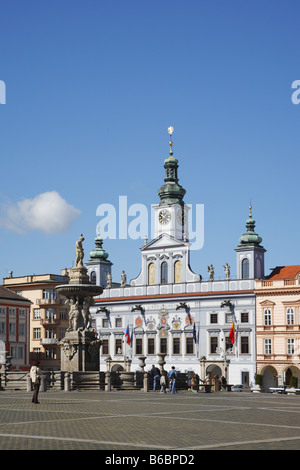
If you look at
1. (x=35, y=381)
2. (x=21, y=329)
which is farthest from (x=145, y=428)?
(x=21, y=329)

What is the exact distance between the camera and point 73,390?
41094 mm

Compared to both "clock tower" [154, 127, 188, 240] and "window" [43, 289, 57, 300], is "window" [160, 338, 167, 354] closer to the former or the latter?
"clock tower" [154, 127, 188, 240]

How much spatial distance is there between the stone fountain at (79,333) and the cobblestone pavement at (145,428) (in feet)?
58.9

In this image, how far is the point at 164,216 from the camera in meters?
87.8

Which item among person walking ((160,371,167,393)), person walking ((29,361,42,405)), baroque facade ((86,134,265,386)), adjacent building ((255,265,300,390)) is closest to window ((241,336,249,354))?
baroque facade ((86,134,265,386))

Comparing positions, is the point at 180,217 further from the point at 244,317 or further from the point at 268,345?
the point at 268,345

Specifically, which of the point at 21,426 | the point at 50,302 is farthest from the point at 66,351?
the point at 50,302

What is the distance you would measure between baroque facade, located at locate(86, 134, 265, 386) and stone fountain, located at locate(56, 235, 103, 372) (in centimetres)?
3010

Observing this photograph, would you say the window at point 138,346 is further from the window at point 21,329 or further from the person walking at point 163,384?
the person walking at point 163,384

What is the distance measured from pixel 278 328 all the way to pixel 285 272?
6756 mm

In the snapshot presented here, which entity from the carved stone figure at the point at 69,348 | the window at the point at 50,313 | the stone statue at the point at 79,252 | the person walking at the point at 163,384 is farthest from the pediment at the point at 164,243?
the person walking at the point at 163,384
